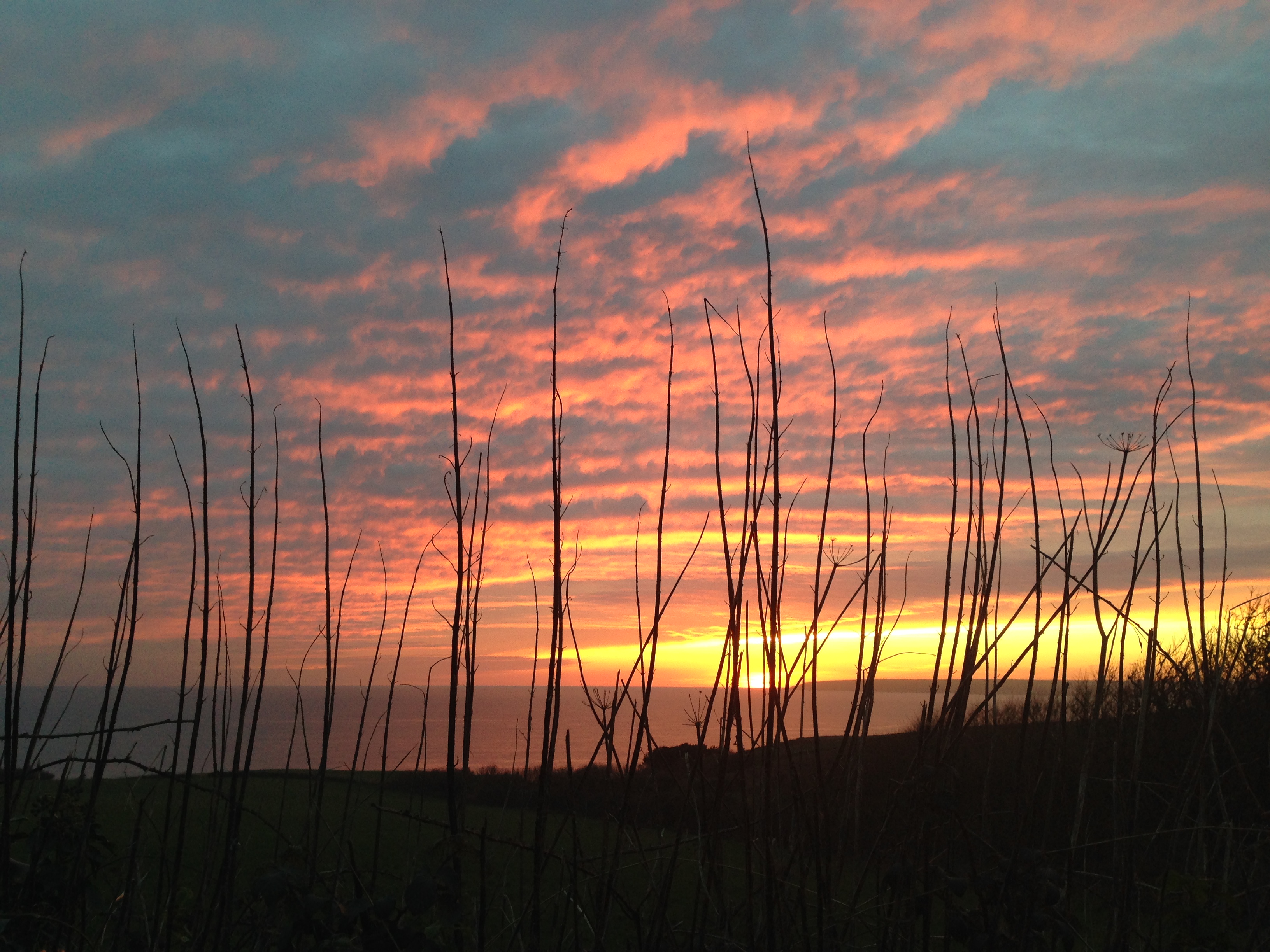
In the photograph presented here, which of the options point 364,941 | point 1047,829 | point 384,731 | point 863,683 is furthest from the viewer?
point 384,731

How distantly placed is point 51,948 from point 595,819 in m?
4.23

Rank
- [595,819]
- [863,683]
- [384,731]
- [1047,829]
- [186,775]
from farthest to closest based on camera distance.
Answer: [595,819] < [384,731] < [863,683] < [186,775] < [1047,829]

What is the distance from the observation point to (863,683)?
1826 millimetres

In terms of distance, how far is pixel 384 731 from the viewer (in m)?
1.98

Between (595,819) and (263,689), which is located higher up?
(263,689)

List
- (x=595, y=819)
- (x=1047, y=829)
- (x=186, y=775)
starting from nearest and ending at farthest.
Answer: (x=1047, y=829) → (x=186, y=775) → (x=595, y=819)

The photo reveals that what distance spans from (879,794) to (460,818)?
248 inches

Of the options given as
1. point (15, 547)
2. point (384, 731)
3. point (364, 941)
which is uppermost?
point (15, 547)

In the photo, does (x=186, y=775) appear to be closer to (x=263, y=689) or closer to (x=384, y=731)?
(x=263, y=689)

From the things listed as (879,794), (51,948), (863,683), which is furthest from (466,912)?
(879,794)

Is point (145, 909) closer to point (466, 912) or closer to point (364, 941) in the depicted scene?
point (466, 912)

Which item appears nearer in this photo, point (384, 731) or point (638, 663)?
point (638, 663)

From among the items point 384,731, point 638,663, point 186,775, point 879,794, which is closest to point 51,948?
point 186,775

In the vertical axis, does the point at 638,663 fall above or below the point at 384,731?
above
